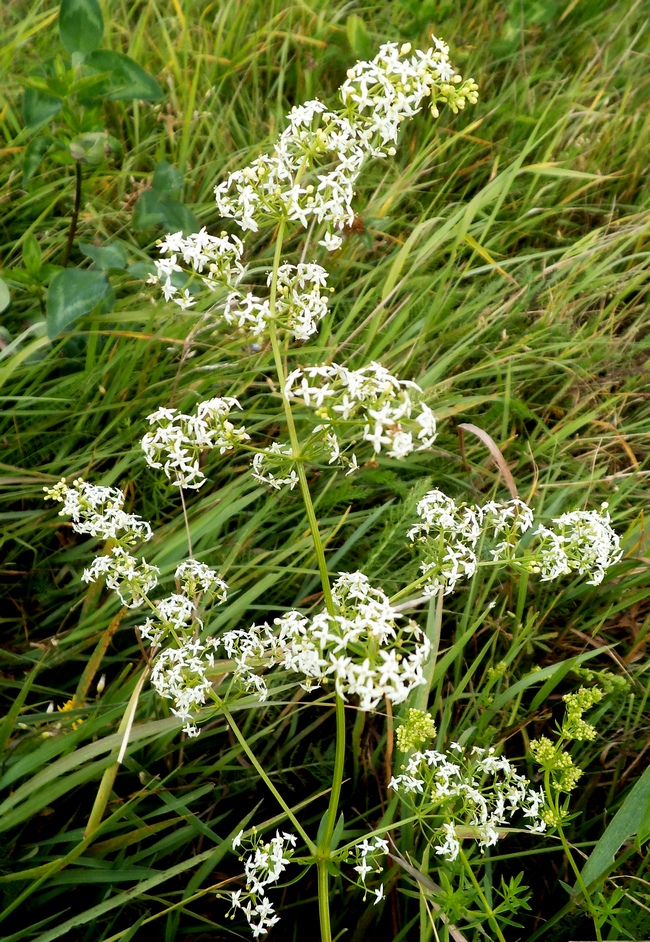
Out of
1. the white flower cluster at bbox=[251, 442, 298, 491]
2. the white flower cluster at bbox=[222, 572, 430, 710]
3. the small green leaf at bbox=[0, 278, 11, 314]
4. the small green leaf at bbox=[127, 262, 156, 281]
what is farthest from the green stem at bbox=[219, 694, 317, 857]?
the small green leaf at bbox=[127, 262, 156, 281]

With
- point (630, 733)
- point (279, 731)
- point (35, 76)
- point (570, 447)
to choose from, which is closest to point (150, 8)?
point (35, 76)

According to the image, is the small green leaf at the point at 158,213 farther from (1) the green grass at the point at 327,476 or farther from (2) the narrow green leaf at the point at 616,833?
(2) the narrow green leaf at the point at 616,833

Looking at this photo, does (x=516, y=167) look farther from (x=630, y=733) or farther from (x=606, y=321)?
(x=630, y=733)

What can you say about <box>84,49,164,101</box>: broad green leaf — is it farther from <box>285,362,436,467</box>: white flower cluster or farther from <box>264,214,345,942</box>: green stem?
<box>285,362,436,467</box>: white flower cluster

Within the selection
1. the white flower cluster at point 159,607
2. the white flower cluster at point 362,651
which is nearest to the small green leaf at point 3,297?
the white flower cluster at point 159,607

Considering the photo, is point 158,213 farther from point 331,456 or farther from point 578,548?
point 578,548

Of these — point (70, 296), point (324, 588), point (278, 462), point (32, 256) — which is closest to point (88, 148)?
point (32, 256)

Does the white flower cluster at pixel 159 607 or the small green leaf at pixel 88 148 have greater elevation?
the small green leaf at pixel 88 148
